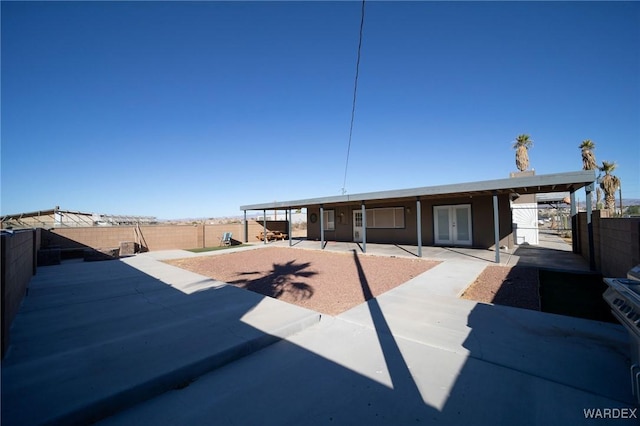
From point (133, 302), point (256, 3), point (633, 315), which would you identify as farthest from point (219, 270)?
point (633, 315)

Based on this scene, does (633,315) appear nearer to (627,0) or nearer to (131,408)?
(131,408)

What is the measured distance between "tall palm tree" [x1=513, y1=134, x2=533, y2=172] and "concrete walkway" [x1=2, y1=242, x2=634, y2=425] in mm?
23447

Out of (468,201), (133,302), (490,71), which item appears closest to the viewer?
(133,302)

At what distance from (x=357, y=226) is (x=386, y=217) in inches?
88.4

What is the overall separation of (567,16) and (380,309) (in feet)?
32.3

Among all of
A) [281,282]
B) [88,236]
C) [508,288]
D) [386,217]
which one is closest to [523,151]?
[386,217]

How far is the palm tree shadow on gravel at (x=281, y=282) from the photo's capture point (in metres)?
6.16

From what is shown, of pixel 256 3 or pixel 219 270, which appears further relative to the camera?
pixel 219 270

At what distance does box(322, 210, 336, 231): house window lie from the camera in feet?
62.2

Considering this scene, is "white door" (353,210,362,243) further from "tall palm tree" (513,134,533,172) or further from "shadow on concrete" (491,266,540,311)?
"tall palm tree" (513,134,533,172)

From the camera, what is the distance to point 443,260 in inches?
376

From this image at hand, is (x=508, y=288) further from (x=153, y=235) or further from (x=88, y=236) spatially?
(x=88, y=236)

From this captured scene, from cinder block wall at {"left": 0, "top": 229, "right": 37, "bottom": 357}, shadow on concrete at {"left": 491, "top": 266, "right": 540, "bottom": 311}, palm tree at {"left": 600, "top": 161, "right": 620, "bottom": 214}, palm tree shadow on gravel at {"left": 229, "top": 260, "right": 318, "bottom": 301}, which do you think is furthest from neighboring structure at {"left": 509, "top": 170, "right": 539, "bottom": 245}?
cinder block wall at {"left": 0, "top": 229, "right": 37, "bottom": 357}

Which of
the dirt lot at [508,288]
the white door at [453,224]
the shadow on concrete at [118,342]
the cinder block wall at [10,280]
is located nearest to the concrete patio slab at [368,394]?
the shadow on concrete at [118,342]
